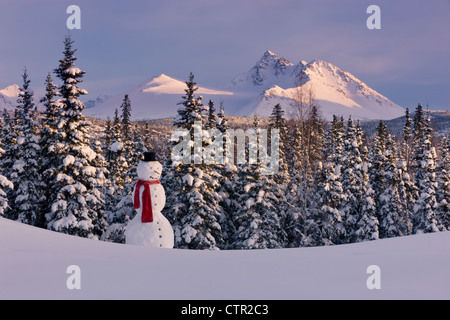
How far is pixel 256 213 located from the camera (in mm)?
27938

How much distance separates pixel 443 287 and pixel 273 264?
2490 mm

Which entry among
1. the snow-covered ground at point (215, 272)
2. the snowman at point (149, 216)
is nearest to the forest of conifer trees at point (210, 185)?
the snowman at point (149, 216)

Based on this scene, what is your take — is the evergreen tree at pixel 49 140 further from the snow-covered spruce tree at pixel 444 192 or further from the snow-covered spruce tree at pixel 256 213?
the snow-covered spruce tree at pixel 444 192

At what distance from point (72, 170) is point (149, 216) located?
37.6 feet

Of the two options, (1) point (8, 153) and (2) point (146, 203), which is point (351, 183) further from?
(1) point (8, 153)

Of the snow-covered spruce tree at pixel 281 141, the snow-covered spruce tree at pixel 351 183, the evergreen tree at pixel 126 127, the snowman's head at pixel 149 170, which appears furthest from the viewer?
the evergreen tree at pixel 126 127

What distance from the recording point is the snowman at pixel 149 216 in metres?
12.8

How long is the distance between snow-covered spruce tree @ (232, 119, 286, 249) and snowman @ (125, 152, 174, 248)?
14.5m

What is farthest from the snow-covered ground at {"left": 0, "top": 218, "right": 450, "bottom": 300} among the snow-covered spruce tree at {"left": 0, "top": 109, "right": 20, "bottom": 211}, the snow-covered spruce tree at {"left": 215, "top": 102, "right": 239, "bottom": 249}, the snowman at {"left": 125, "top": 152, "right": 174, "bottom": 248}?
the snow-covered spruce tree at {"left": 0, "top": 109, "right": 20, "bottom": 211}

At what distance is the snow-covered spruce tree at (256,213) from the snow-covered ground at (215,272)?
19217mm

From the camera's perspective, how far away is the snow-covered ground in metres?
4.73

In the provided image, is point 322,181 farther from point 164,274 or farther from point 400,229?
point 164,274

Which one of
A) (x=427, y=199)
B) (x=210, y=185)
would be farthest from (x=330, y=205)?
(x=210, y=185)
